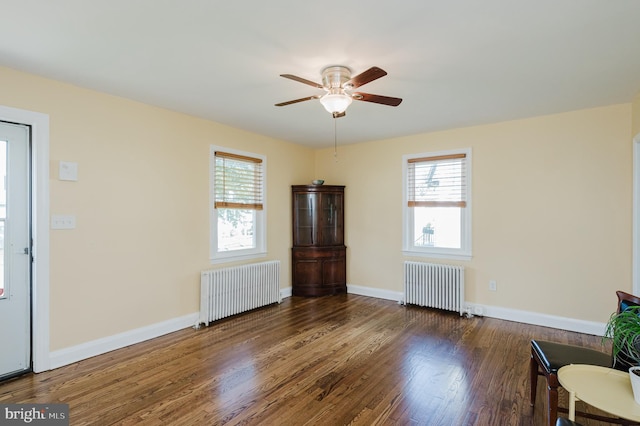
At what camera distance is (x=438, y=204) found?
15.6 ft

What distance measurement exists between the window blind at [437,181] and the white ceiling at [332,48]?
1138 millimetres

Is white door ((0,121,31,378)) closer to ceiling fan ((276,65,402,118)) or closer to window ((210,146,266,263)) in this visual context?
window ((210,146,266,263))

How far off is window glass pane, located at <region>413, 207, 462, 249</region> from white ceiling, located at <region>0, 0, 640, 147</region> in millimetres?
1627

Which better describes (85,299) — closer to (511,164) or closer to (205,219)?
(205,219)

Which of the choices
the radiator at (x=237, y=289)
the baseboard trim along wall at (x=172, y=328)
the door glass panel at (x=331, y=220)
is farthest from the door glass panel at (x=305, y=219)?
the baseboard trim along wall at (x=172, y=328)

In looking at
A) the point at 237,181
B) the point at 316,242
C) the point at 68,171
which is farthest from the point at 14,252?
the point at 316,242

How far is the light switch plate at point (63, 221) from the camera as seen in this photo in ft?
9.59

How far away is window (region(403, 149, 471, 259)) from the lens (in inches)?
181

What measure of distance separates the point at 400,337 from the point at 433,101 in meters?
2.59

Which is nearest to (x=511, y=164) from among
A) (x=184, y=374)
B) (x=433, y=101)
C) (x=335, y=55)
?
(x=433, y=101)

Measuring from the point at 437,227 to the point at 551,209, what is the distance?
4.61 feet

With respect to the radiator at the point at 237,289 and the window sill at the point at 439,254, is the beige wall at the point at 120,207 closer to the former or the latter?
the radiator at the point at 237,289

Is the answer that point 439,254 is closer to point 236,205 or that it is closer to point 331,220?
point 331,220

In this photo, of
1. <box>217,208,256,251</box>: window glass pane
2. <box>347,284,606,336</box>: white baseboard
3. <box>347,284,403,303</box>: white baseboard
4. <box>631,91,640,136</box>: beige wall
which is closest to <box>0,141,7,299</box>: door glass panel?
<box>217,208,256,251</box>: window glass pane
